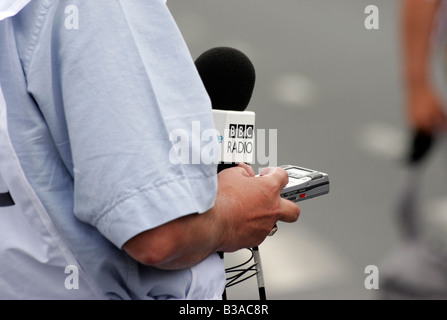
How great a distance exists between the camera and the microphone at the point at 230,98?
891mm

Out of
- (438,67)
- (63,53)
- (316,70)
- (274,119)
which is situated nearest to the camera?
(438,67)

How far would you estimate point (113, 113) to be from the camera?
61cm

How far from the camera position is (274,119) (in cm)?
330

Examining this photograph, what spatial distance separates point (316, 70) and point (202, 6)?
1.32 metres

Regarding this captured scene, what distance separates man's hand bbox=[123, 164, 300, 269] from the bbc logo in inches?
1.8

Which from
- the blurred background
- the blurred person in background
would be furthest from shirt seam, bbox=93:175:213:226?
the blurred background

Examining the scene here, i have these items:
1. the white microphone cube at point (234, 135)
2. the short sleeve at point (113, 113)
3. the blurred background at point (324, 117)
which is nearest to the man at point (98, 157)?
the short sleeve at point (113, 113)

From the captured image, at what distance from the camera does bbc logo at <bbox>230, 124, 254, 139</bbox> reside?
0.89 m

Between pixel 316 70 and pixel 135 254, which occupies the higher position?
pixel 135 254

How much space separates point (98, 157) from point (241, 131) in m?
0.33

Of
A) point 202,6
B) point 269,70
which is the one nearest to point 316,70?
point 269,70

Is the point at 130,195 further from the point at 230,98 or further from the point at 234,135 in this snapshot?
the point at 230,98

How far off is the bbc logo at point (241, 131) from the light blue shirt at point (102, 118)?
0.21 metres
